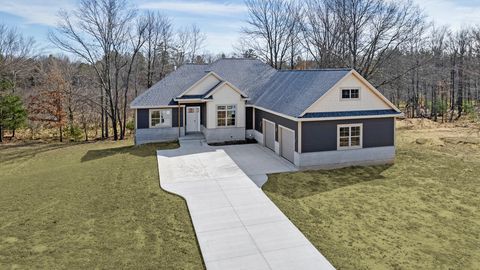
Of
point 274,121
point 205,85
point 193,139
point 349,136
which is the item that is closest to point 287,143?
point 274,121

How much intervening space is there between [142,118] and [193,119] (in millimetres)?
3513

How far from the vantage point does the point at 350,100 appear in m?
16.1

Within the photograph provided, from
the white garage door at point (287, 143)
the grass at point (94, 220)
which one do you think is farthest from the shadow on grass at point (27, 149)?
the white garage door at point (287, 143)

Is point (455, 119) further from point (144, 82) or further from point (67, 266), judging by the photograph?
point (67, 266)

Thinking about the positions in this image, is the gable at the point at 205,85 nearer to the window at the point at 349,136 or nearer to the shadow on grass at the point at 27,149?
the window at the point at 349,136

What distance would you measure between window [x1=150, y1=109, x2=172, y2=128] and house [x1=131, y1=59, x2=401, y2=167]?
7 centimetres

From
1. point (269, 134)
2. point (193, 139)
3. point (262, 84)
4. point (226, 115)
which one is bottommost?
point (193, 139)

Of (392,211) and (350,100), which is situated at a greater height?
(350,100)

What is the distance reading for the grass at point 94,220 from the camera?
7.75 metres

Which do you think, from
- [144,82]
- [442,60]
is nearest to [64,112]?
[144,82]

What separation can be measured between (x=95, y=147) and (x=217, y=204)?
51.8ft

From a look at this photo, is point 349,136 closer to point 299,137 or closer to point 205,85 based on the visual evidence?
point 299,137

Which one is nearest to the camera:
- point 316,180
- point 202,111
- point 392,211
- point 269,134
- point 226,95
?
point 392,211

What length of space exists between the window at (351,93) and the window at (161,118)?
11.7 meters
